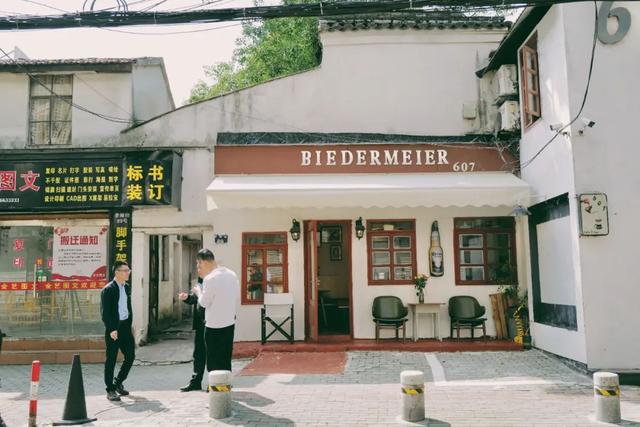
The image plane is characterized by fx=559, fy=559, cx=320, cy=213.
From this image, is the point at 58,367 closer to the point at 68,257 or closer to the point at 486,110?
the point at 68,257

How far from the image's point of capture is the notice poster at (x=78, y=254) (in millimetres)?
Answer: 12148

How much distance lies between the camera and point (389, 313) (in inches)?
456

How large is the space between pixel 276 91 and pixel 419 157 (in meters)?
3.54

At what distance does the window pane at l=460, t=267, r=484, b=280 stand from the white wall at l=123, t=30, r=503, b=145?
3.05m

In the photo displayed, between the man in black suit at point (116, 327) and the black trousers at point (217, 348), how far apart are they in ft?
4.48

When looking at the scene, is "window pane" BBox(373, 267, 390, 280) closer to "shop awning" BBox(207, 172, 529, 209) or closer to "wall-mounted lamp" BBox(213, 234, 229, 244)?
"shop awning" BBox(207, 172, 529, 209)

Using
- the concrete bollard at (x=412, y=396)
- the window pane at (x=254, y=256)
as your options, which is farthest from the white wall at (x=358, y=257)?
the concrete bollard at (x=412, y=396)

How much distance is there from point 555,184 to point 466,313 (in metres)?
3.39

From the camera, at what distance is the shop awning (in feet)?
35.1

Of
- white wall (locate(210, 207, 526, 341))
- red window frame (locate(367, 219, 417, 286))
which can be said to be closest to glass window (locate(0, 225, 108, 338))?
white wall (locate(210, 207, 526, 341))

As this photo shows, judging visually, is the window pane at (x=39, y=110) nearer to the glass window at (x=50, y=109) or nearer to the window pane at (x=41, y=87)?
the glass window at (x=50, y=109)

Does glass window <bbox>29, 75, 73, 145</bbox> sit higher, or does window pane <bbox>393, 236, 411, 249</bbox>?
glass window <bbox>29, 75, 73, 145</bbox>

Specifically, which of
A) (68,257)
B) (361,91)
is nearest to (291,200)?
(361,91)

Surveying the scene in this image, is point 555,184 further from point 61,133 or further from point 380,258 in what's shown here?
point 61,133
